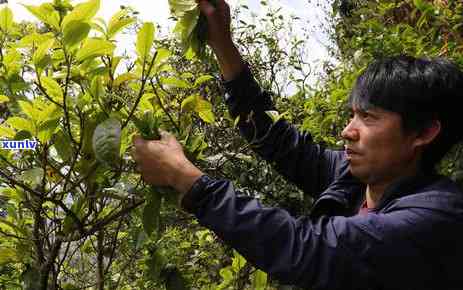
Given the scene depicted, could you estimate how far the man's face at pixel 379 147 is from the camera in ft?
4.74

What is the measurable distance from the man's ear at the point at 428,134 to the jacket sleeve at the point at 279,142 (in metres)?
0.45

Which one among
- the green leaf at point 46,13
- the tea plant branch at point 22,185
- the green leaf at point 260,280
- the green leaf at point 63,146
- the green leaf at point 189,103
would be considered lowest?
the green leaf at point 260,280

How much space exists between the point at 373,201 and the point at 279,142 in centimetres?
46

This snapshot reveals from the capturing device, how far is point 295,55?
6234 mm

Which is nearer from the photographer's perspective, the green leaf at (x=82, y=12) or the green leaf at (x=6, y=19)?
the green leaf at (x=82, y=12)

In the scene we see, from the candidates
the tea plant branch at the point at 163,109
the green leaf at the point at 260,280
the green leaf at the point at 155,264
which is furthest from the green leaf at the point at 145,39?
the green leaf at the point at 260,280

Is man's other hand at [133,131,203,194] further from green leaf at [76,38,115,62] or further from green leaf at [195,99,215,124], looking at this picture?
green leaf at [195,99,215,124]

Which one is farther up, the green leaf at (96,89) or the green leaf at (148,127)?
the green leaf at (96,89)

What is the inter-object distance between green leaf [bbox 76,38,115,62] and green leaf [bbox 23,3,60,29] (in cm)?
8

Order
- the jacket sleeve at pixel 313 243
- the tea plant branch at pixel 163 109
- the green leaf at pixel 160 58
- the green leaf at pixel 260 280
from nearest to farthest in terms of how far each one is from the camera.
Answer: the jacket sleeve at pixel 313 243 < the green leaf at pixel 160 58 < the tea plant branch at pixel 163 109 < the green leaf at pixel 260 280

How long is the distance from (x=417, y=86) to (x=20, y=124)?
3.23 feet

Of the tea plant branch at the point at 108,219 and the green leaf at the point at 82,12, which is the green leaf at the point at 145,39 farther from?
the tea plant branch at the point at 108,219

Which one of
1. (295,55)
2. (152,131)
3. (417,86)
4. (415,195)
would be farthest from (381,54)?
(295,55)

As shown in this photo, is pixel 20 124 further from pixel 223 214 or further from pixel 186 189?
pixel 223 214
